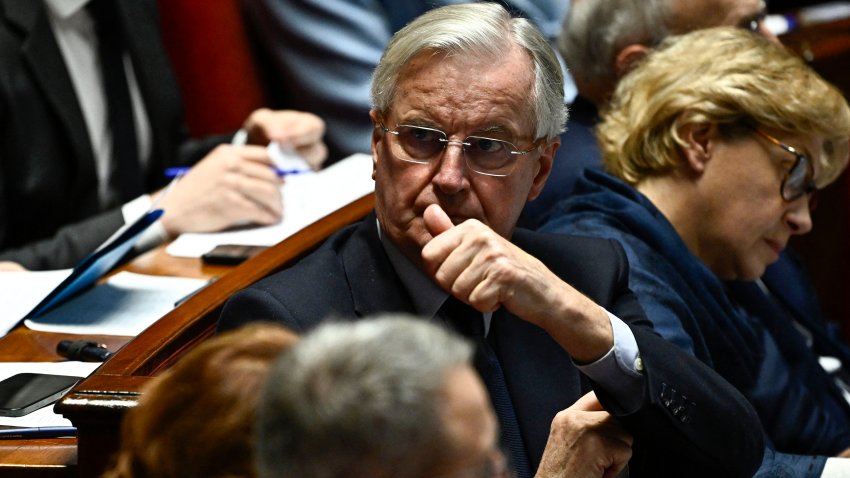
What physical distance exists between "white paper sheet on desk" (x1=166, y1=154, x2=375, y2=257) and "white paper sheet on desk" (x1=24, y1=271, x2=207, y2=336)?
0.17m

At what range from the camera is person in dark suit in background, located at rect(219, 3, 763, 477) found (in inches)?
59.4

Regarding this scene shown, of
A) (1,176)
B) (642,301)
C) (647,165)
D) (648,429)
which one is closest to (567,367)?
(648,429)

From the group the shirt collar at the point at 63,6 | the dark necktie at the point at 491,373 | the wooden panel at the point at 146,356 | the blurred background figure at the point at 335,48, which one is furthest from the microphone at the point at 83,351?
the blurred background figure at the point at 335,48

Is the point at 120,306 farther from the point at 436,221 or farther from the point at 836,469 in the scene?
the point at 836,469

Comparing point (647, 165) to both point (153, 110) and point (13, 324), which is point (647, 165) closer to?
point (13, 324)

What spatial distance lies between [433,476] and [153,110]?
225 cm

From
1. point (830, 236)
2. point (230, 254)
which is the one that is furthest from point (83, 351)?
point (830, 236)

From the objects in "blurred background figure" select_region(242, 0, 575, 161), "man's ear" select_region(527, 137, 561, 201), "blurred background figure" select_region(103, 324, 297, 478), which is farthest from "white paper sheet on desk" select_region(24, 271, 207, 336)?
"blurred background figure" select_region(242, 0, 575, 161)

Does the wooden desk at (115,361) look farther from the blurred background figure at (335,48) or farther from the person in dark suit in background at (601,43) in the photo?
the blurred background figure at (335,48)

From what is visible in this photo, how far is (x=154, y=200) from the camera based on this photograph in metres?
2.46

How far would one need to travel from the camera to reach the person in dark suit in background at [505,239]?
1.51m

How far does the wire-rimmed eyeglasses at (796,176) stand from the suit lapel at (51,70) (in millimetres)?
1480

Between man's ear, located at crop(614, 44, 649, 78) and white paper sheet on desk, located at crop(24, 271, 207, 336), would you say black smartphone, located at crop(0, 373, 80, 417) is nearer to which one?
white paper sheet on desk, located at crop(24, 271, 207, 336)

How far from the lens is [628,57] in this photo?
258 cm
